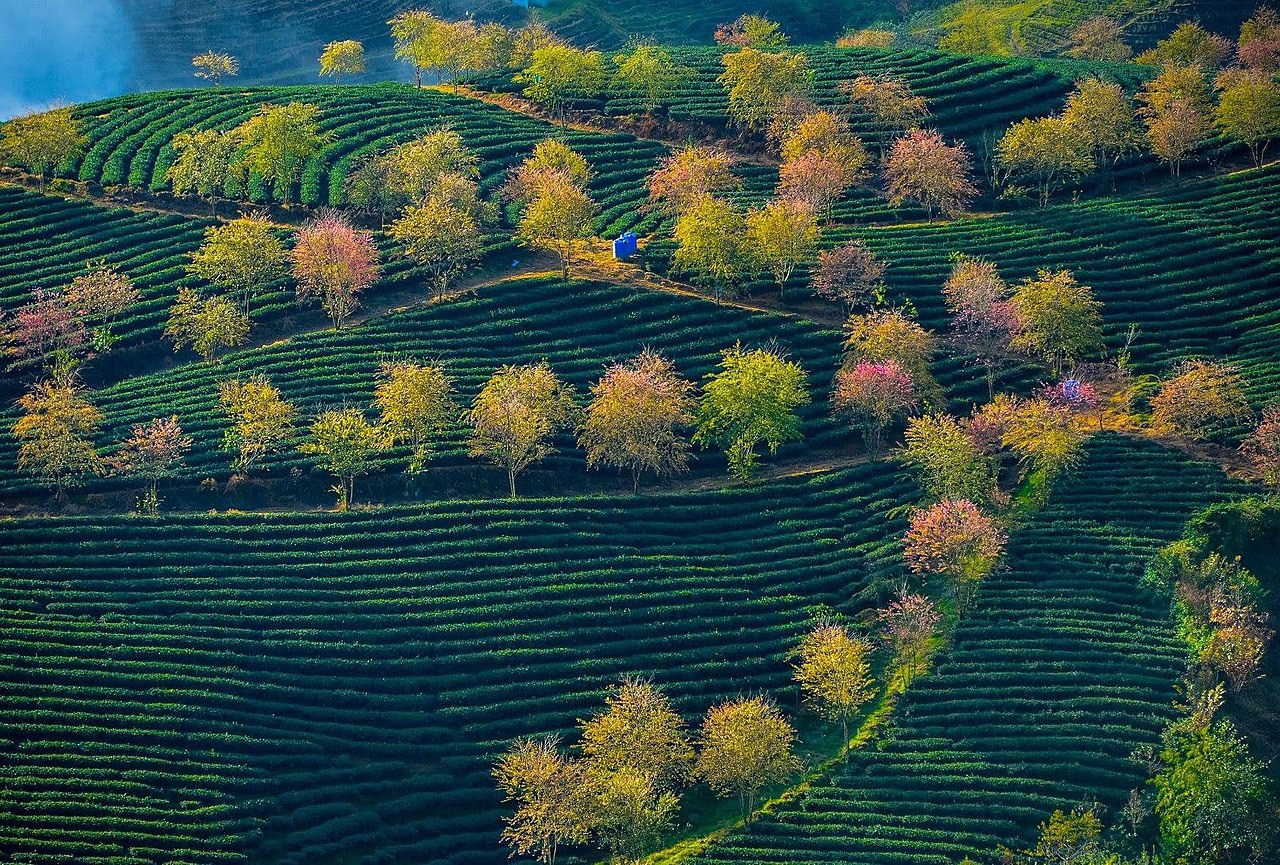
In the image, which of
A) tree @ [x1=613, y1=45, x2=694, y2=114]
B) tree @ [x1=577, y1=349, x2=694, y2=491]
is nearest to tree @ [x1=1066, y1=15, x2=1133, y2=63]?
tree @ [x1=613, y1=45, x2=694, y2=114]

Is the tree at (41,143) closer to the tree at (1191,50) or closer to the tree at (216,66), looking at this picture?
the tree at (216,66)

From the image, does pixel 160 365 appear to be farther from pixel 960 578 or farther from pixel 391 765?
pixel 960 578

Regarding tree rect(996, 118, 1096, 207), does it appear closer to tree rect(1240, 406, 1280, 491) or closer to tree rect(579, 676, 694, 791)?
tree rect(1240, 406, 1280, 491)

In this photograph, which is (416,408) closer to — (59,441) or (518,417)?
(518,417)

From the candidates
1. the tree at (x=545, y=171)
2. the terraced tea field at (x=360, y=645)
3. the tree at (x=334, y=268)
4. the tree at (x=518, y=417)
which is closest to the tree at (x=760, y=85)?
the tree at (x=545, y=171)

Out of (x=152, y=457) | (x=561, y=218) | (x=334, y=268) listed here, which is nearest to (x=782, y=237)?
(x=561, y=218)

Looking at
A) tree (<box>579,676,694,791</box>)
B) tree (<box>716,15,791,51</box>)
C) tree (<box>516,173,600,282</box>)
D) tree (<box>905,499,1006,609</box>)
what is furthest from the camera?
tree (<box>716,15,791,51</box>)
